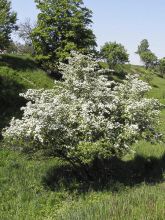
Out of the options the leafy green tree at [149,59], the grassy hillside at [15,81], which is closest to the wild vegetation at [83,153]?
the grassy hillside at [15,81]

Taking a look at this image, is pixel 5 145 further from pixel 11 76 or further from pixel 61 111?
pixel 11 76

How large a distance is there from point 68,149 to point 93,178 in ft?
7.52

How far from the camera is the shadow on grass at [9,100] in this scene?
2722 centimetres

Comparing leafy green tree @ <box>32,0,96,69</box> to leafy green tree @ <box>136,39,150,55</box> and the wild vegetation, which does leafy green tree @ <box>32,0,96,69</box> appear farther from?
leafy green tree @ <box>136,39,150,55</box>

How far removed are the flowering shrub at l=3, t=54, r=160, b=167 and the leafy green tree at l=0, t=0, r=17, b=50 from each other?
2604 cm

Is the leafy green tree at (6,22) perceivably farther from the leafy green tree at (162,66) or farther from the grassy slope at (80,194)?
the leafy green tree at (162,66)

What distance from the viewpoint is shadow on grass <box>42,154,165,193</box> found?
53.9 ft

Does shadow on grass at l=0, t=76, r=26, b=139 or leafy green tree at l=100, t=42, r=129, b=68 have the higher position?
leafy green tree at l=100, t=42, r=129, b=68

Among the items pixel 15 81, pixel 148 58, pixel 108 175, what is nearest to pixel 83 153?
pixel 108 175

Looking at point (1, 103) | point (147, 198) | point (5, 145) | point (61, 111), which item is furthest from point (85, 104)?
point (1, 103)

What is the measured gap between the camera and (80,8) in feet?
156

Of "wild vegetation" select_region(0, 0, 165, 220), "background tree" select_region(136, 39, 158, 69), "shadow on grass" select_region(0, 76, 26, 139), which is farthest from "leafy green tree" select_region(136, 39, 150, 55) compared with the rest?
"wild vegetation" select_region(0, 0, 165, 220)

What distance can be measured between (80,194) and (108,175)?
3403 millimetres

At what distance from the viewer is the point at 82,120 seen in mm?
A: 15914
